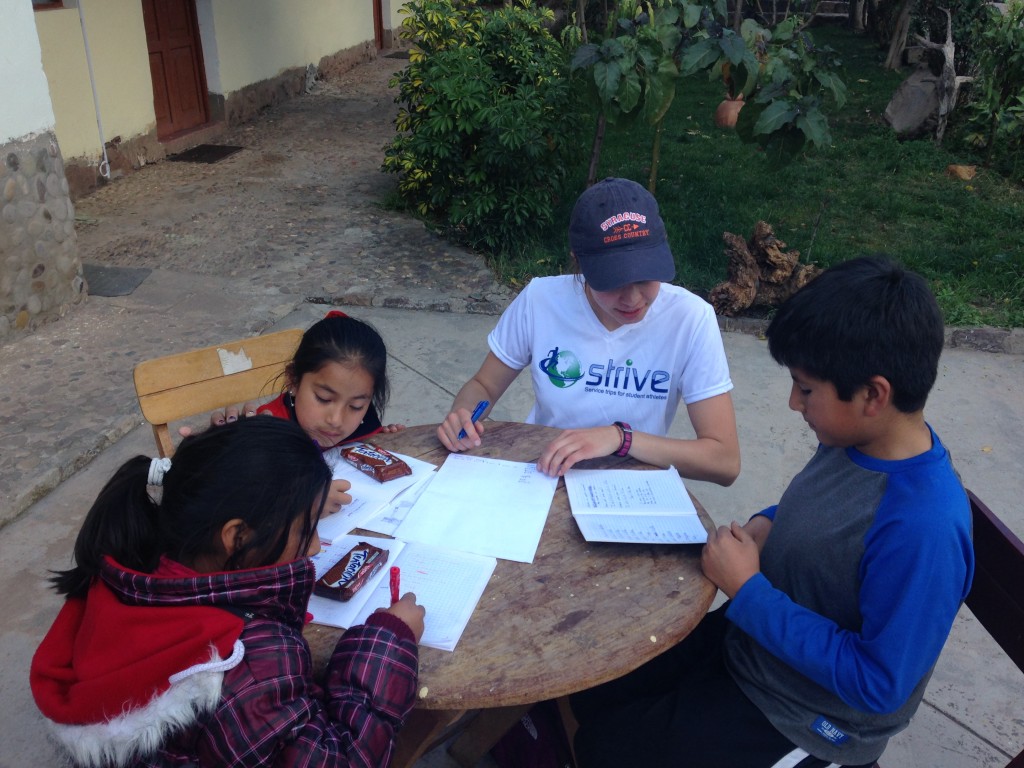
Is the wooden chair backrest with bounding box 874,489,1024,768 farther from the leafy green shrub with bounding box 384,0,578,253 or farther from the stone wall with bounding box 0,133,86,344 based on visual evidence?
the stone wall with bounding box 0,133,86,344

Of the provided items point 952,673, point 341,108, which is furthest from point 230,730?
point 341,108

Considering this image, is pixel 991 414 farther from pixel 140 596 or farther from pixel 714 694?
pixel 140 596

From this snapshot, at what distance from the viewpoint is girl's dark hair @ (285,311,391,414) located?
2.22 m

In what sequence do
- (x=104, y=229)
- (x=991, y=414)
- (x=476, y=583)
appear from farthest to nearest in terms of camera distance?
(x=104, y=229), (x=991, y=414), (x=476, y=583)

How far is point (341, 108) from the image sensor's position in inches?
386

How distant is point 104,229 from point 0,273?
6.00 ft

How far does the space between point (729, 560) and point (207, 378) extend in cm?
162

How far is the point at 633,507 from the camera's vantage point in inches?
75.9

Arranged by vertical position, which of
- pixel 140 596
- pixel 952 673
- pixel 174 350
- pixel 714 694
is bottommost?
pixel 952 673

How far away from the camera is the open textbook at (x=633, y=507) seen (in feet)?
5.91

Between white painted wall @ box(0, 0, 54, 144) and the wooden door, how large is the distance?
11.6 feet

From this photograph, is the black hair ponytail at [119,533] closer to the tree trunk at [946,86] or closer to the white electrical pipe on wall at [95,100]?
the white electrical pipe on wall at [95,100]

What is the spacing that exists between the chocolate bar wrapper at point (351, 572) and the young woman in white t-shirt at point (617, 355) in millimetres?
523

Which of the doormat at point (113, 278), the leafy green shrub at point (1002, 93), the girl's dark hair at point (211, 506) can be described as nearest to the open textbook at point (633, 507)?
the girl's dark hair at point (211, 506)
